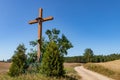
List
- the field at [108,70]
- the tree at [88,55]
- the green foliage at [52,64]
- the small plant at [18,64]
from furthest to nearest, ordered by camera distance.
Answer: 1. the tree at [88,55]
2. the field at [108,70]
3. the small plant at [18,64]
4. the green foliage at [52,64]

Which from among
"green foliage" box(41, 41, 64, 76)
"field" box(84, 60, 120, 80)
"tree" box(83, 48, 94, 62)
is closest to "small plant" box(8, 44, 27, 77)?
"green foliage" box(41, 41, 64, 76)

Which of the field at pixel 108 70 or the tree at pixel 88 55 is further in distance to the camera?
the tree at pixel 88 55

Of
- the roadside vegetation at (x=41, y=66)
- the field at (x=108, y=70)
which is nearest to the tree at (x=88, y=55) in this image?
the field at (x=108, y=70)

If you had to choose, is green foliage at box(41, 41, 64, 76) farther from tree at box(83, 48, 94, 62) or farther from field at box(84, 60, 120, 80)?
tree at box(83, 48, 94, 62)

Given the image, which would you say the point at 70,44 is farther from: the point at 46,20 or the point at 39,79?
the point at 39,79

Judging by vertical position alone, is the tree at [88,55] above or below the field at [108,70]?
above

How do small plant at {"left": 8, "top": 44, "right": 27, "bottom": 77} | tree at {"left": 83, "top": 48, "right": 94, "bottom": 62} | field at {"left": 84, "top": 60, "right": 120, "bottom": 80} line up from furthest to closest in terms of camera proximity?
tree at {"left": 83, "top": 48, "right": 94, "bottom": 62} → field at {"left": 84, "top": 60, "right": 120, "bottom": 80} → small plant at {"left": 8, "top": 44, "right": 27, "bottom": 77}

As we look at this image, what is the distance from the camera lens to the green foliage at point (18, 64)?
54.3 ft

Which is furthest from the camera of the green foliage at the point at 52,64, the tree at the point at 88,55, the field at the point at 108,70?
the tree at the point at 88,55

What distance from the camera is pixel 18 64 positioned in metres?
17.2

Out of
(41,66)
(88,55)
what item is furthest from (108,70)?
(88,55)

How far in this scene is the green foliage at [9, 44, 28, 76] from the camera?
16544mm

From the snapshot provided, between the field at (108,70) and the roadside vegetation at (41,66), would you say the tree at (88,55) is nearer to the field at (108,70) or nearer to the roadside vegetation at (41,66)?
the field at (108,70)

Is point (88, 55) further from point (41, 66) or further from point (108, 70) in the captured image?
point (41, 66)
